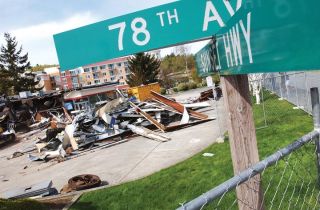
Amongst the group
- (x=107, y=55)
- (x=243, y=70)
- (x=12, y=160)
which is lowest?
(x=12, y=160)

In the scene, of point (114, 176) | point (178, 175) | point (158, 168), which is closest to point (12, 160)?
point (114, 176)

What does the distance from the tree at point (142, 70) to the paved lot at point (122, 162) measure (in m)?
41.5

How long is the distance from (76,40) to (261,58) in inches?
57.7

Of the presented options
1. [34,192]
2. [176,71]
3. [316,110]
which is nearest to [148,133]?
[34,192]

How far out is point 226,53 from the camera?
2084 mm

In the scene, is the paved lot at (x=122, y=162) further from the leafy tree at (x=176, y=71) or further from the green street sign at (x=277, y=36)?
the leafy tree at (x=176, y=71)

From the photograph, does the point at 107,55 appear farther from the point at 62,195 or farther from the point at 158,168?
the point at 158,168

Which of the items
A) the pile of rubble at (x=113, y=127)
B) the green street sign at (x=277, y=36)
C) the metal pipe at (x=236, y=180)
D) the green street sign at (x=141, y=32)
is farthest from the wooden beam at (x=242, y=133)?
the pile of rubble at (x=113, y=127)

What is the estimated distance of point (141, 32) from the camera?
7.77ft

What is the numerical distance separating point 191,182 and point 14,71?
228ft

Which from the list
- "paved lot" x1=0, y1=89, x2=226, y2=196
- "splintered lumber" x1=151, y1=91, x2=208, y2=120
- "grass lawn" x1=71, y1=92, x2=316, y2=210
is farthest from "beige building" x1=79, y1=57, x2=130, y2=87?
"grass lawn" x1=71, y1=92, x2=316, y2=210

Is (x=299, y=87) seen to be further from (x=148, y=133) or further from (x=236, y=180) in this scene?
(x=236, y=180)

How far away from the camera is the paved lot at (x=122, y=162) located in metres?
11.3

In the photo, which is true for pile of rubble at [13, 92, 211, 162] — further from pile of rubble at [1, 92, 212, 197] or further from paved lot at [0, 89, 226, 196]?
paved lot at [0, 89, 226, 196]
